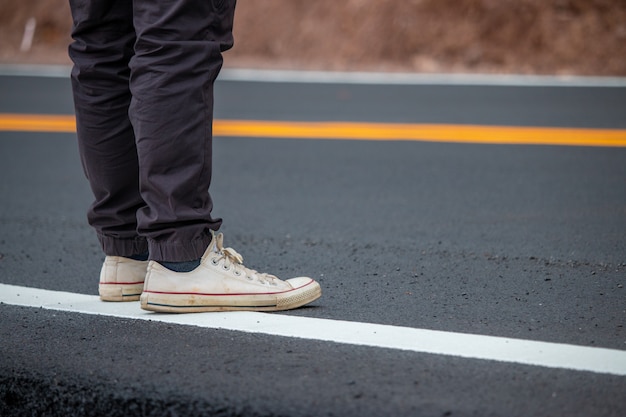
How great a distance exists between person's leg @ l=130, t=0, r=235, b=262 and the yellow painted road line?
3920 mm

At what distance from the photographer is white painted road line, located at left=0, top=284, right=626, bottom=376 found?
82.8 inches

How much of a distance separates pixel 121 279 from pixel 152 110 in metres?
0.58

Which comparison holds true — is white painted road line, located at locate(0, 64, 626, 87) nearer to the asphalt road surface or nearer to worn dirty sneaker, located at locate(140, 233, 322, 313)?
the asphalt road surface

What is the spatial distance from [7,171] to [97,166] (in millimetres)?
3025

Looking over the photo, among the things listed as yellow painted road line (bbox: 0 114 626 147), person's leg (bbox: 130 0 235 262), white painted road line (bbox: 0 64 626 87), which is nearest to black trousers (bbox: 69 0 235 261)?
person's leg (bbox: 130 0 235 262)

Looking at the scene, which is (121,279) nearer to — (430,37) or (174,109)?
(174,109)

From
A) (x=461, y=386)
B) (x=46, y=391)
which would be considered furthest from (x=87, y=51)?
(x=461, y=386)

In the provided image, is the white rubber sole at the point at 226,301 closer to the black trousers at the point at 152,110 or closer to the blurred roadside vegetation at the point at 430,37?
the black trousers at the point at 152,110

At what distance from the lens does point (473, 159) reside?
18.2ft

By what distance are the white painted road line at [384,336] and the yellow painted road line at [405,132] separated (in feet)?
12.7

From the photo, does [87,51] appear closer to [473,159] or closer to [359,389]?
[359,389]

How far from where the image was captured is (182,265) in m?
2.54

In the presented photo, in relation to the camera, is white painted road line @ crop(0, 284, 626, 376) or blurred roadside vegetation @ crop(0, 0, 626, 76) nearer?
white painted road line @ crop(0, 284, 626, 376)

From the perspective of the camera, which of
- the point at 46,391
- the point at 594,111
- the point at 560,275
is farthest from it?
the point at 594,111
